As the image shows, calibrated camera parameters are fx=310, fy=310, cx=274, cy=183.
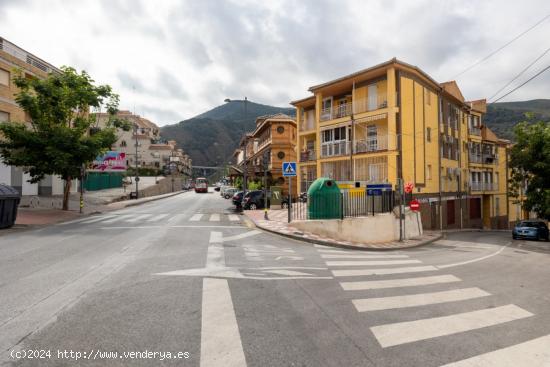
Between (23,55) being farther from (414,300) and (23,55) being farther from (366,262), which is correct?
(414,300)

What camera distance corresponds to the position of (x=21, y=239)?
10656 millimetres

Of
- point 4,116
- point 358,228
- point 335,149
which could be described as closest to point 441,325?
point 358,228

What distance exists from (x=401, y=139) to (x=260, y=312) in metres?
19.5

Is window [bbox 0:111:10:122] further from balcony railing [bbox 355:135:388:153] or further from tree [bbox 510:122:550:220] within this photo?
tree [bbox 510:122:550:220]

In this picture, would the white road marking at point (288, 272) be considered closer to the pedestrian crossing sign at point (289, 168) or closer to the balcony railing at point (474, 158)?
the pedestrian crossing sign at point (289, 168)

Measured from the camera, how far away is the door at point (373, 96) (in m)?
22.6

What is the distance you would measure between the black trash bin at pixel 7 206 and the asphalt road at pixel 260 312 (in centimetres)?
690

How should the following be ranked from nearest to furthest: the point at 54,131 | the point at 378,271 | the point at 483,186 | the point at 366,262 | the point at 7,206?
1. the point at 378,271
2. the point at 366,262
3. the point at 7,206
4. the point at 54,131
5. the point at 483,186

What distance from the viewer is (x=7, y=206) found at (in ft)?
44.4

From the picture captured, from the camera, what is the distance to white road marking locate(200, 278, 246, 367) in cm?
310

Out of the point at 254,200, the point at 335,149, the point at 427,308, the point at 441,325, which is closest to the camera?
the point at 441,325

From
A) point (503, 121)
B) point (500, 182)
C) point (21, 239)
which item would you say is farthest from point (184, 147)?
point (21, 239)

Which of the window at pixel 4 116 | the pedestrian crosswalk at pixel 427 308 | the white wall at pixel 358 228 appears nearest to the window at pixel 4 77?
the window at pixel 4 116

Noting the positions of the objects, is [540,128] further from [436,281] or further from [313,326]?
[313,326]
